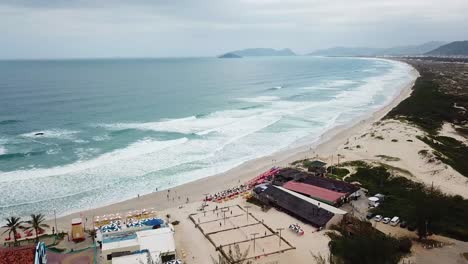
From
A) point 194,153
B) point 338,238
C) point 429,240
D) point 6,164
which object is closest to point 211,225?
point 338,238

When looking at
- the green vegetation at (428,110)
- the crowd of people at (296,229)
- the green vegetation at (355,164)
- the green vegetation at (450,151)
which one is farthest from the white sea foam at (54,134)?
the green vegetation at (428,110)

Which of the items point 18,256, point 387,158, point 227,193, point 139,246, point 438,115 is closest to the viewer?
point 18,256

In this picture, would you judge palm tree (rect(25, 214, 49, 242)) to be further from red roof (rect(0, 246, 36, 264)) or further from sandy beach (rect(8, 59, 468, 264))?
red roof (rect(0, 246, 36, 264))

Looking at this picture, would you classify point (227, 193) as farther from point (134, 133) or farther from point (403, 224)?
point (134, 133)

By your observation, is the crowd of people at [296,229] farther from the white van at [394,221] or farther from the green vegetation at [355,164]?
the green vegetation at [355,164]

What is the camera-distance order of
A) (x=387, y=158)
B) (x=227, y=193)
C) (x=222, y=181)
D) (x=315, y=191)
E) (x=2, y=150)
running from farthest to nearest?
(x=2, y=150) → (x=387, y=158) → (x=222, y=181) → (x=227, y=193) → (x=315, y=191)

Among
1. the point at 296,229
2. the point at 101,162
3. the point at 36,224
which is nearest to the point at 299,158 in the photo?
the point at 296,229

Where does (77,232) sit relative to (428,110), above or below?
below
